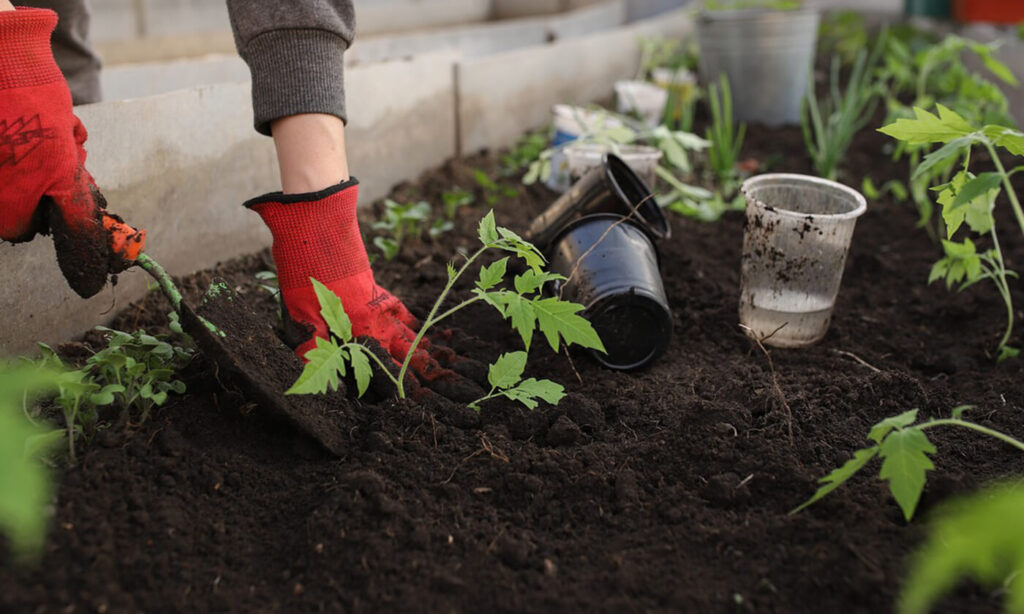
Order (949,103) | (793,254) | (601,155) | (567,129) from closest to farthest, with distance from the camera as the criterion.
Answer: (793,254)
(601,155)
(567,129)
(949,103)

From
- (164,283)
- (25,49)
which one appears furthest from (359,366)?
(25,49)

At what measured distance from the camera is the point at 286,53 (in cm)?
170

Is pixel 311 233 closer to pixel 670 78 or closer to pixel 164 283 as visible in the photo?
pixel 164 283

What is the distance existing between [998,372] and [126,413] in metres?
1.82

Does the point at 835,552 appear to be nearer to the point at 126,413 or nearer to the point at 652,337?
the point at 652,337

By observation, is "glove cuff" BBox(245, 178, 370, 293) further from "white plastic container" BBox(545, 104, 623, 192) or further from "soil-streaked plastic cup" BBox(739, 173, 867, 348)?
"white plastic container" BBox(545, 104, 623, 192)

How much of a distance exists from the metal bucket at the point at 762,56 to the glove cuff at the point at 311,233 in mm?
2974

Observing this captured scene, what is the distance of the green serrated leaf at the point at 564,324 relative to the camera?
4.44 ft

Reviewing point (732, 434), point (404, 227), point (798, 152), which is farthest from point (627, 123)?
point (732, 434)

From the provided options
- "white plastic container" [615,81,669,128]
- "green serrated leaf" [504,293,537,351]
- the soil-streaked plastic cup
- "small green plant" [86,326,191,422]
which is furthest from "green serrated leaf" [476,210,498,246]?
"white plastic container" [615,81,669,128]

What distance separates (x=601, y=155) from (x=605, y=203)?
620mm

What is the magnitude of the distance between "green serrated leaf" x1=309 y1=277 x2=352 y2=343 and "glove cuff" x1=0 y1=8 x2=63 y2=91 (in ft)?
1.97

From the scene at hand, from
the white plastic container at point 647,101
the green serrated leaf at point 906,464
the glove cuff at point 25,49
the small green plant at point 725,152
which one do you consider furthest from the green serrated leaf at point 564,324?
the white plastic container at point 647,101

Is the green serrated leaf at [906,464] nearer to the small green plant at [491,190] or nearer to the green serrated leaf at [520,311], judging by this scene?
the green serrated leaf at [520,311]
